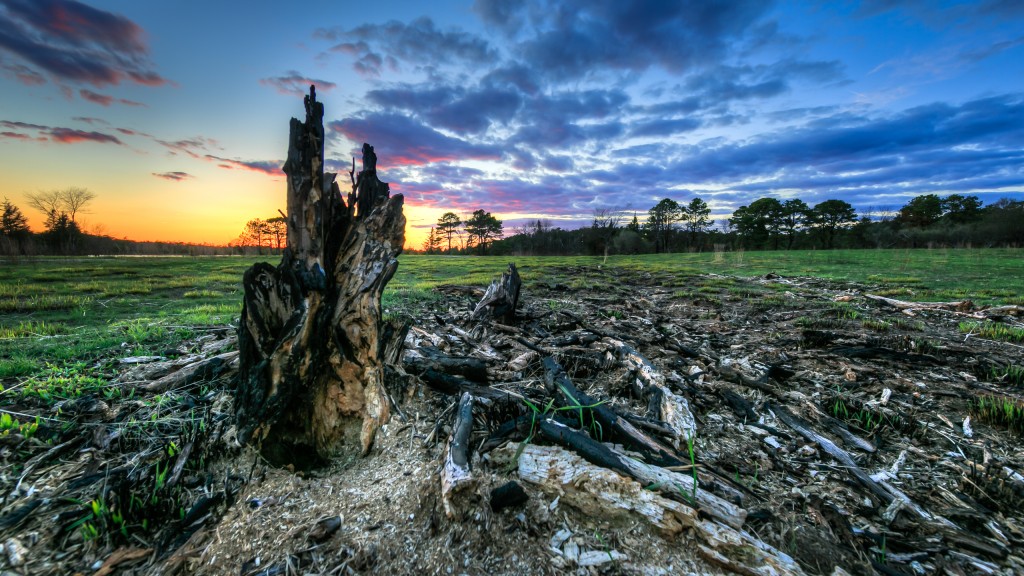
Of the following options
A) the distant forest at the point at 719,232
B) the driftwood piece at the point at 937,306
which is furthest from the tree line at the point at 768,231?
the driftwood piece at the point at 937,306

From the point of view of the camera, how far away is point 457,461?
2.01 metres

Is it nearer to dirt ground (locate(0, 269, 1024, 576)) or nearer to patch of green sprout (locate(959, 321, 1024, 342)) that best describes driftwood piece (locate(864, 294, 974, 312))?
patch of green sprout (locate(959, 321, 1024, 342))

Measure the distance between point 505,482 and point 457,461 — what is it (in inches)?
11.1

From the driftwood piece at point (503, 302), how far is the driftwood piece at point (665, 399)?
2059 mm

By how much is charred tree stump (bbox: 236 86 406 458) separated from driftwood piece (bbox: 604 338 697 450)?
80.8 inches

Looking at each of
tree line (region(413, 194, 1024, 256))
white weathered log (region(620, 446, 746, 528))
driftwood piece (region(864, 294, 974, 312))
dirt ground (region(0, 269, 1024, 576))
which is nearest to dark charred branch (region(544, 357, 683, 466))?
white weathered log (region(620, 446, 746, 528))

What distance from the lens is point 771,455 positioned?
2.56 metres

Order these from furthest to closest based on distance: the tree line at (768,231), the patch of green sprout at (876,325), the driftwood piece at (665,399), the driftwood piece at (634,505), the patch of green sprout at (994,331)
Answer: the tree line at (768,231), the patch of green sprout at (876,325), the patch of green sprout at (994,331), the driftwood piece at (665,399), the driftwood piece at (634,505)

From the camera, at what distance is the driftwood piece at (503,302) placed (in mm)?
5629

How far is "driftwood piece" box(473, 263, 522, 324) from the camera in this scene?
18.5 ft

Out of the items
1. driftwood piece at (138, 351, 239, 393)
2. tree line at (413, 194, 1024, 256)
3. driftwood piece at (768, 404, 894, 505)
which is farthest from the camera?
tree line at (413, 194, 1024, 256)

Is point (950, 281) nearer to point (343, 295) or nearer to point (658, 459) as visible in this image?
point (658, 459)

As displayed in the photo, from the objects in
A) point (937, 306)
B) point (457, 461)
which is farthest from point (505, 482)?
point (937, 306)

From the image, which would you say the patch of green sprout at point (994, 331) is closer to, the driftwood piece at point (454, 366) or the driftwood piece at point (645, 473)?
the driftwood piece at point (645, 473)
